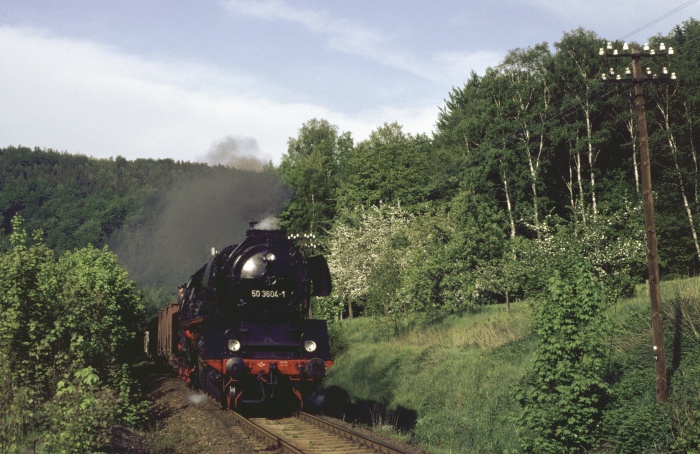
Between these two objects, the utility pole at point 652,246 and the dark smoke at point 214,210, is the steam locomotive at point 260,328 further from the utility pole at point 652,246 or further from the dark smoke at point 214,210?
the dark smoke at point 214,210

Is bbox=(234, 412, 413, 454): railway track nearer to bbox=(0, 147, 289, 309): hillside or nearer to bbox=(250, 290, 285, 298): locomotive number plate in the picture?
bbox=(250, 290, 285, 298): locomotive number plate

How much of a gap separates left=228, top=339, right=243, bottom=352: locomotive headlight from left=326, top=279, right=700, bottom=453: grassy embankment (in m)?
3.85

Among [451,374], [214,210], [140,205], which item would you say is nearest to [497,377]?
[451,374]

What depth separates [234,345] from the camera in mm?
15508

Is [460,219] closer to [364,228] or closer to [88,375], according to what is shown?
[364,228]

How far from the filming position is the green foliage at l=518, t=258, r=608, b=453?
514 inches

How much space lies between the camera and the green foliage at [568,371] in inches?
514

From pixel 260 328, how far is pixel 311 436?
10.7 ft

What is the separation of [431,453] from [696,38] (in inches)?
1608

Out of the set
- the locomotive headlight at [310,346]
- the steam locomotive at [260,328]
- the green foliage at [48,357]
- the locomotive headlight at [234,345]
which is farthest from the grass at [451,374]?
the green foliage at [48,357]

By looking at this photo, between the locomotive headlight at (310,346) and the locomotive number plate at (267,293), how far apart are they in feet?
4.27

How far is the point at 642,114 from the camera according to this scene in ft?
52.5

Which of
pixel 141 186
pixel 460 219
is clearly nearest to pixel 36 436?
pixel 460 219

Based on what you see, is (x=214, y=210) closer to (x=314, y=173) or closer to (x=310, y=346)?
(x=310, y=346)
